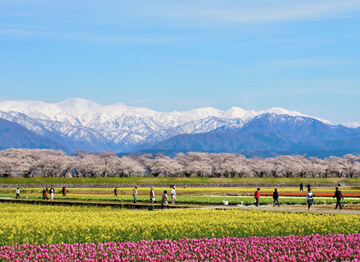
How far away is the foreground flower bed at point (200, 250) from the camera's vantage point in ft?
65.7

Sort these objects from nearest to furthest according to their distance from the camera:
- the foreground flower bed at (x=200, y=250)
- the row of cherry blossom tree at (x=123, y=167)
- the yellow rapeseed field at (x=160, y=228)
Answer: the foreground flower bed at (x=200, y=250), the yellow rapeseed field at (x=160, y=228), the row of cherry blossom tree at (x=123, y=167)

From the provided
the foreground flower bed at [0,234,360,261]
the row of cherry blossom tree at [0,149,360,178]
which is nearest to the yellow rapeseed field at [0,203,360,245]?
the foreground flower bed at [0,234,360,261]

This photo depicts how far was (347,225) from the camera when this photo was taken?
2820cm

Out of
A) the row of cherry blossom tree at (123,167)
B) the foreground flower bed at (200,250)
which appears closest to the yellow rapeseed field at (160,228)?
the foreground flower bed at (200,250)

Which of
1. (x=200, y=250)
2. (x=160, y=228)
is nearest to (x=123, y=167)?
(x=160, y=228)

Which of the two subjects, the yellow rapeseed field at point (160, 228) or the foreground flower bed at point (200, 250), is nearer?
the foreground flower bed at point (200, 250)

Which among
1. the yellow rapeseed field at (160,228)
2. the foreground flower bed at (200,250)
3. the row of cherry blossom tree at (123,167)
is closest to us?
the foreground flower bed at (200,250)

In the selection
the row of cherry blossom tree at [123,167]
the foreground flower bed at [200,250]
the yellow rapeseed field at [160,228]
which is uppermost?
the row of cherry blossom tree at [123,167]

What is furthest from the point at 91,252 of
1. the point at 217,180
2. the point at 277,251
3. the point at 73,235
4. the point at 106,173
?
the point at 106,173

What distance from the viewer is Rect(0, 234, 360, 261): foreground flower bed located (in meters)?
20.0

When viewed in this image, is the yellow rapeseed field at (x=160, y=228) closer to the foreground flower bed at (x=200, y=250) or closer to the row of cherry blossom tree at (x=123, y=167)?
the foreground flower bed at (x=200, y=250)

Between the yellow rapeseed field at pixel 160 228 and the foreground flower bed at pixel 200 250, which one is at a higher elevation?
the yellow rapeseed field at pixel 160 228

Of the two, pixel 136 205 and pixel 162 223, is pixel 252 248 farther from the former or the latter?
pixel 136 205

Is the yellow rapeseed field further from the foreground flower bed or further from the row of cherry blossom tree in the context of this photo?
the row of cherry blossom tree
